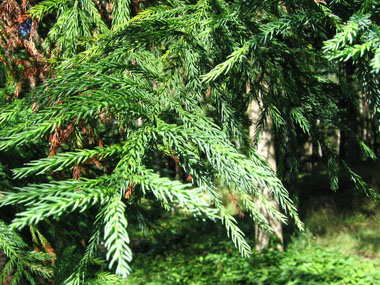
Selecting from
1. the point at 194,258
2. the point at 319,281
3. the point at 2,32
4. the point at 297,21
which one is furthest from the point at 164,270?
the point at 297,21

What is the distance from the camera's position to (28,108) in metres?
1.04

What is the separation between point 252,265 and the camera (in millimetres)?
5426

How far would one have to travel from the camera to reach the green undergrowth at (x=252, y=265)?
4.89 metres

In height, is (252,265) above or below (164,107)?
below

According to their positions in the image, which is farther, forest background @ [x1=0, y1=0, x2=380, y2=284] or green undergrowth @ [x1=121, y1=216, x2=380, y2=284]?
green undergrowth @ [x1=121, y1=216, x2=380, y2=284]

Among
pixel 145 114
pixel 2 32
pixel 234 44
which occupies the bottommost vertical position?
pixel 145 114

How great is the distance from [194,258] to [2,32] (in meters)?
6.76

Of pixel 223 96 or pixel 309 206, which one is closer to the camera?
pixel 223 96

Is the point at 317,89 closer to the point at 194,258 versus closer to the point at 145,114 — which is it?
the point at 145,114

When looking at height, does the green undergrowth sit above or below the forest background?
below

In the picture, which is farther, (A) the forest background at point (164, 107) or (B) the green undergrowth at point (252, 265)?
(B) the green undergrowth at point (252, 265)

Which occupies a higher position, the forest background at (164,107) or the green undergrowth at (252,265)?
the forest background at (164,107)

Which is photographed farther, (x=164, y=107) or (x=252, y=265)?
(x=252, y=265)

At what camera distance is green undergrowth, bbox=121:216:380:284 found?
4.89m
